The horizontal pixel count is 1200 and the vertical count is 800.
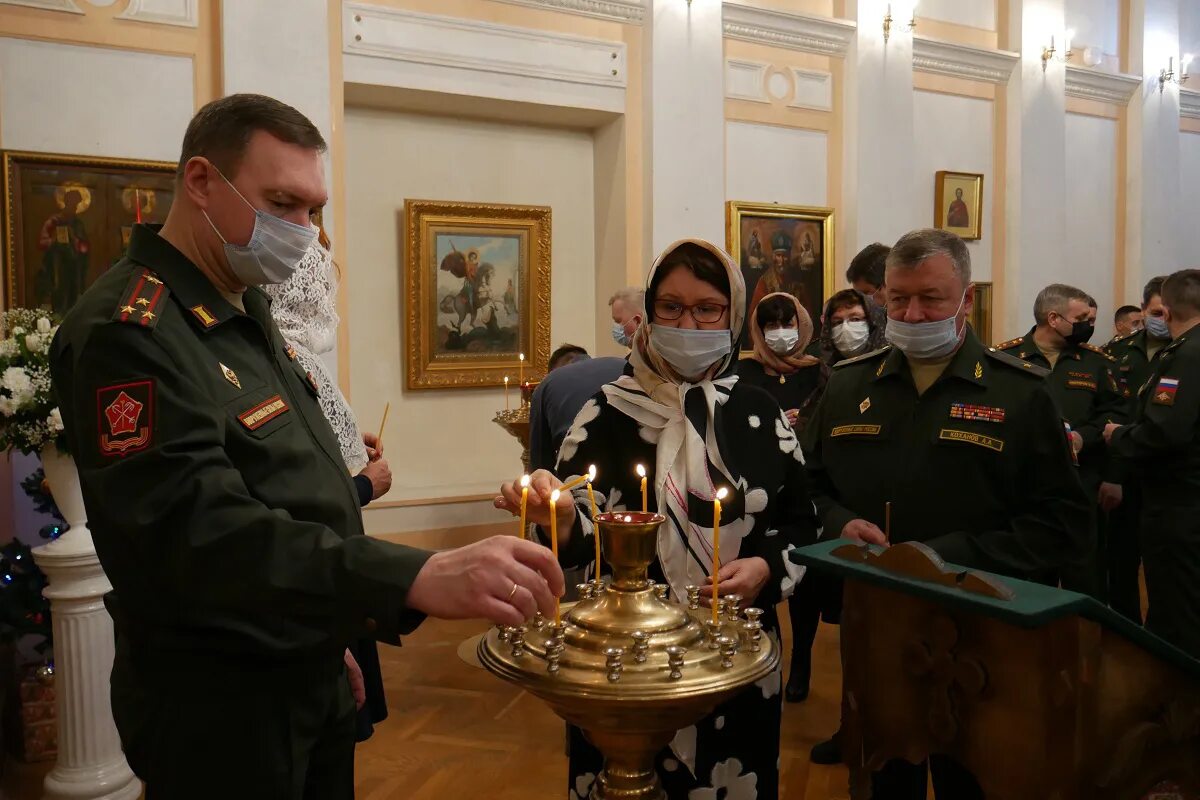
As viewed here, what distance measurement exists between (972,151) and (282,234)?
9.01 metres

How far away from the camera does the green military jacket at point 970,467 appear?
2.66m

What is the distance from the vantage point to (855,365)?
10.4 feet

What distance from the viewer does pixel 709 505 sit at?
2.25 m

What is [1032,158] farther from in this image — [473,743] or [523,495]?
[523,495]

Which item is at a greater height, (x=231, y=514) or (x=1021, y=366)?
(x=1021, y=366)

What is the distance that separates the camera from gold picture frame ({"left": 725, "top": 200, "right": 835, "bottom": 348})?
26.4ft

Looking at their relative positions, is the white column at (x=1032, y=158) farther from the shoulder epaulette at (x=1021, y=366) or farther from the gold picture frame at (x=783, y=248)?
the shoulder epaulette at (x=1021, y=366)

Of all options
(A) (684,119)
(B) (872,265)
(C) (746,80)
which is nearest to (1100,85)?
(C) (746,80)

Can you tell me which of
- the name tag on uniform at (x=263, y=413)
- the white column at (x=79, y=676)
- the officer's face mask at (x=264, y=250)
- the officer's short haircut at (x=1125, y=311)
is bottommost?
the white column at (x=79, y=676)

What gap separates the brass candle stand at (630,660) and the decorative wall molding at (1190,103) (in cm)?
1207

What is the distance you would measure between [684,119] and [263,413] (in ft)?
21.2

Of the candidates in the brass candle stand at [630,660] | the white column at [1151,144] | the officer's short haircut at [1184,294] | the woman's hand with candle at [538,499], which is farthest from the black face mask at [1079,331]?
the white column at [1151,144]

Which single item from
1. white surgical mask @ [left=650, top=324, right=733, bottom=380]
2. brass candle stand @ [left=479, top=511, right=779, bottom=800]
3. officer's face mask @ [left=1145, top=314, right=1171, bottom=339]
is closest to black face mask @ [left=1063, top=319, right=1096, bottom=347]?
officer's face mask @ [left=1145, top=314, right=1171, bottom=339]

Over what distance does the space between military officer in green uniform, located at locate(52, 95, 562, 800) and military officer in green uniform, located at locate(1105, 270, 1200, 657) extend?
4291mm
